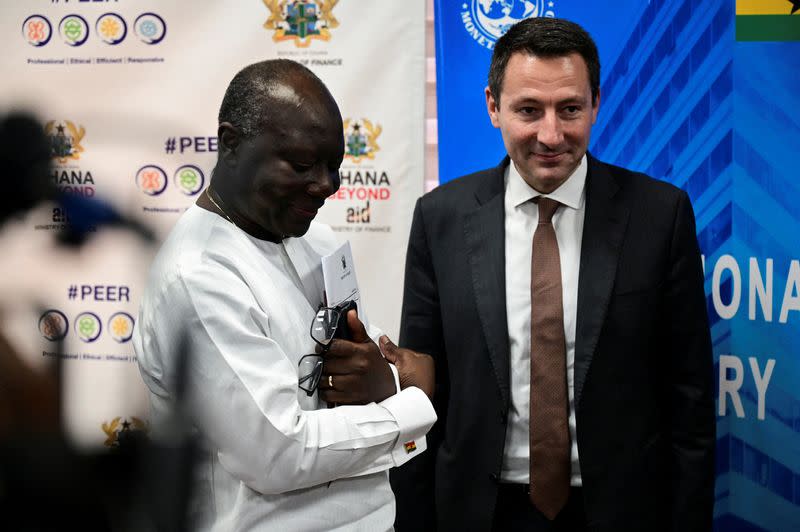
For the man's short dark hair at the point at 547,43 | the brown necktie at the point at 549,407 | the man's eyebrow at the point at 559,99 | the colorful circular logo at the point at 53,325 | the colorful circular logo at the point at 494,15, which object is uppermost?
the colorful circular logo at the point at 494,15

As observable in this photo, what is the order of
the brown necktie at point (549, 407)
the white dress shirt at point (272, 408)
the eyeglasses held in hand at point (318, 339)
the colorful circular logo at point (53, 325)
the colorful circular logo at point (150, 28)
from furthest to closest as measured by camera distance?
the colorful circular logo at point (150, 28) → the brown necktie at point (549, 407) → the eyeglasses held in hand at point (318, 339) → the white dress shirt at point (272, 408) → the colorful circular logo at point (53, 325)

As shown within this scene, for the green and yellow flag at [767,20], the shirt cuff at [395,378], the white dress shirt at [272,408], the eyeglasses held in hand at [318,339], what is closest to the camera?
the white dress shirt at [272,408]

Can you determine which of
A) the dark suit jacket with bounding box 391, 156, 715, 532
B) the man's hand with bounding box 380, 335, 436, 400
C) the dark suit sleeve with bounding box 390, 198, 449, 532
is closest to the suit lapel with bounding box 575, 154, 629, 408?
the dark suit jacket with bounding box 391, 156, 715, 532

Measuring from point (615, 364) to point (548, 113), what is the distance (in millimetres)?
639

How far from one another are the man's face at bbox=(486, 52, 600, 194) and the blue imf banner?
0.83 m

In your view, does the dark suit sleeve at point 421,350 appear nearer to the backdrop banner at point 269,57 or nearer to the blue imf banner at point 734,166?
the backdrop banner at point 269,57

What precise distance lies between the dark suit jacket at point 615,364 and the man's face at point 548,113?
142 millimetres

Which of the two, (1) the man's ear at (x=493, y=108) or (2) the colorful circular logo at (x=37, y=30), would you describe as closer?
(1) the man's ear at (x=493, y=108)

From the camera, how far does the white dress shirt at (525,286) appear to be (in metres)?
2.01

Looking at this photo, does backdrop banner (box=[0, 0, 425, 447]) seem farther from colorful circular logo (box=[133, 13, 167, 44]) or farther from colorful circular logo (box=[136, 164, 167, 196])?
colorful circular logo (box=[136, 164, 167, 196])

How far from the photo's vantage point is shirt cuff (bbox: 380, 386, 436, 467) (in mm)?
1373

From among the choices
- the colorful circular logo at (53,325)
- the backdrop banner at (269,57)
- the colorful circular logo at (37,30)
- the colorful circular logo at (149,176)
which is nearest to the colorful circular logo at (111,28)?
the backdrop banner at (269,57)

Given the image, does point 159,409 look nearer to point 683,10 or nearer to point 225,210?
point 225,210

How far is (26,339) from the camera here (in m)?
Result: 0.33
